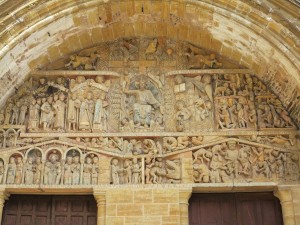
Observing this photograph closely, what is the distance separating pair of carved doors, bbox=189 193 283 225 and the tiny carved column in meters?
0.27

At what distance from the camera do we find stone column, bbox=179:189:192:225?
262 inches

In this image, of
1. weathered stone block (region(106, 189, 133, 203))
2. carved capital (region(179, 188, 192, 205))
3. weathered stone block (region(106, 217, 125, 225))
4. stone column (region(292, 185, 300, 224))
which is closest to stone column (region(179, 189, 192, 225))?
carved capital (region(179, 188, 192, 205))

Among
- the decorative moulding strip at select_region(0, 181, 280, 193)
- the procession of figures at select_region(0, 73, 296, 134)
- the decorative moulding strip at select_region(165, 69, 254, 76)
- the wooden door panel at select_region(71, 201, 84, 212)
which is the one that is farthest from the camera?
the decorative moulding strip at select_region(165, 69, 254, 76)

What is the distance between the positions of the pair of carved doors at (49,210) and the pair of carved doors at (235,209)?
1.56m

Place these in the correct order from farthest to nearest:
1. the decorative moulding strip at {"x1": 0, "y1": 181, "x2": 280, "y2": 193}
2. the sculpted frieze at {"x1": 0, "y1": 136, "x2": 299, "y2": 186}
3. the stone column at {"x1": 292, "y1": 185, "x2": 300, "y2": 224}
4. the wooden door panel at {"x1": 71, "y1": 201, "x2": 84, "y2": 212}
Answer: the wooden door panel at {"x1": 71, "y1": 201, "x2": 84, "y2": 212} < the sculpted frieze at {"x1": 0, "y1": 136, "x2": 299, "y2": 186} < the decorative moulding strip at {"x1": 0, "y1": 181, "x2": 280, "y2": 193} < the stone column at {"x1": 292, "y1": 185, "x2": 300, "y2": 224}

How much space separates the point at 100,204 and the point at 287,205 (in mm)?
2652

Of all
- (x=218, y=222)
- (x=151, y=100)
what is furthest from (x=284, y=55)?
(x=218, y=222)

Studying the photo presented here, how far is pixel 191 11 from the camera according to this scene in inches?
282

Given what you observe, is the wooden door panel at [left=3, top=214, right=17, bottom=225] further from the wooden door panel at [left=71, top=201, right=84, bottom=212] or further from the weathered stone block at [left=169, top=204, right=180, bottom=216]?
the weathered stone block at [left=169, top=204, right=180, bottom=216]

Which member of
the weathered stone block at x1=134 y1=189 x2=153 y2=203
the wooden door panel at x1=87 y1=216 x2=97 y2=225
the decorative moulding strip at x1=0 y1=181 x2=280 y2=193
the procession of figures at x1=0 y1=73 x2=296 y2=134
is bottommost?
the wooden door panel at x1=87 y1=216 x2=97 y2=225

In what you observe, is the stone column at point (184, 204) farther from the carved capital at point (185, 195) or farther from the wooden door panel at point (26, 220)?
the wooden door panel at point (26, 220)

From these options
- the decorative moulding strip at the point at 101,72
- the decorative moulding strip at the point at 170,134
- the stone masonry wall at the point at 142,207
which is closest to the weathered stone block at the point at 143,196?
the stone masonry wall at the point at 142,207

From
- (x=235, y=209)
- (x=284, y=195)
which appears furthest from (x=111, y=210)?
(x=284, y=195)

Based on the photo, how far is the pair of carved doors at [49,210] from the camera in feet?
22.9
